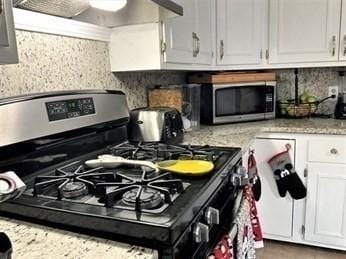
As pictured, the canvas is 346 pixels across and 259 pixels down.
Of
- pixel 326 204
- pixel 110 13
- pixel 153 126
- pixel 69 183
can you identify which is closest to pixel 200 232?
pixel 69 183

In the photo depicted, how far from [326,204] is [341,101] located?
815mm

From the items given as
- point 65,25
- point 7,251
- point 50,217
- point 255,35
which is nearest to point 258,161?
point 255,35

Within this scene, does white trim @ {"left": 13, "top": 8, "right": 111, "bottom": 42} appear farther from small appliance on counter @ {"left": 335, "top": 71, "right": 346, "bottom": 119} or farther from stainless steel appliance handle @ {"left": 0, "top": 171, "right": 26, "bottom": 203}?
small appliance on counter @ {"left": 335, "top": 71, "right": 346, "bottom": 119}

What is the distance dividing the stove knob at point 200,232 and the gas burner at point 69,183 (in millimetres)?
273

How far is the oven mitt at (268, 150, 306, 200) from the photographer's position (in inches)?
81.7

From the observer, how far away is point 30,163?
0.95 meters

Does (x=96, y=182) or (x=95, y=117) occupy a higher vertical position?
(x=95, y=117)

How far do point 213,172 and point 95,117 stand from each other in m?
0.50

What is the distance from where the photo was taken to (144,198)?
73cm

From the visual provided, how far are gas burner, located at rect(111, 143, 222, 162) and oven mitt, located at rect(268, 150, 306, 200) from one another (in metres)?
0.97

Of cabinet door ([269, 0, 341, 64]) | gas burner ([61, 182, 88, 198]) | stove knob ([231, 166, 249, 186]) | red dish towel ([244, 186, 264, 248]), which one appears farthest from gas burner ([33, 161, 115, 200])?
cabinet door ([269, 0, 341, 64])

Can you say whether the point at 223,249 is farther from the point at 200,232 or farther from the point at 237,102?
the point at 237,102

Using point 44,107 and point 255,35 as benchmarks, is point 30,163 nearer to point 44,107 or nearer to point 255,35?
point 44,107

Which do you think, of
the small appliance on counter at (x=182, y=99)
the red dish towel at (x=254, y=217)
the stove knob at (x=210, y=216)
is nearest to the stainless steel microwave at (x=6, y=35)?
the stove knob at (x=210, y=216)
